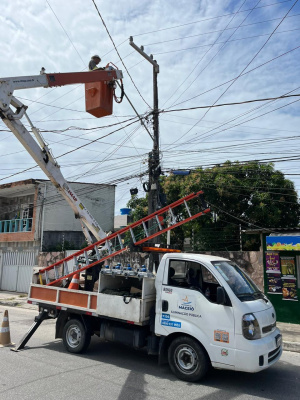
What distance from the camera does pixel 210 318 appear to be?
5445mm

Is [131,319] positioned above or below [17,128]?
below

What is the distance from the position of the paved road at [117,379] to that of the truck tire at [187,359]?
0.14 m

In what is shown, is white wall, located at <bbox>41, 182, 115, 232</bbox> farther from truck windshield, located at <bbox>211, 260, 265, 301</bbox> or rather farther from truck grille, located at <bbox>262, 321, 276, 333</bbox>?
truck grille, located at <bbox>262, 321, 276, 333</bbox>

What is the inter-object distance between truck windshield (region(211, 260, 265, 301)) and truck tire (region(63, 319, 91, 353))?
3.06m

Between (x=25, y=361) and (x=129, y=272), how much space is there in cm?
255

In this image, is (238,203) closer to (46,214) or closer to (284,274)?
(284,274)

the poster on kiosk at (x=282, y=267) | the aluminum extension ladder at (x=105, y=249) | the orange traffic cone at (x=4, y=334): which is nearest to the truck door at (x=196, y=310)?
the aluminum extension ladder at (x=105, y=249)

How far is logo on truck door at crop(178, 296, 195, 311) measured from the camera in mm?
5672

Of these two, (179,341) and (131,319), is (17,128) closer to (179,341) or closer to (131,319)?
(131,319)

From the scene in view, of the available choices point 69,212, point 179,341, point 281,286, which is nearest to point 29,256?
point 69,212

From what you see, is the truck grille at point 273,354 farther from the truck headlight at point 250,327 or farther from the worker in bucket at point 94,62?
the worker in bucket at point 94,62

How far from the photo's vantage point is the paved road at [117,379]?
16.4ft

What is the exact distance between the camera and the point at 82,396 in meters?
4.85

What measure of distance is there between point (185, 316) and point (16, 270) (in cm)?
1792
